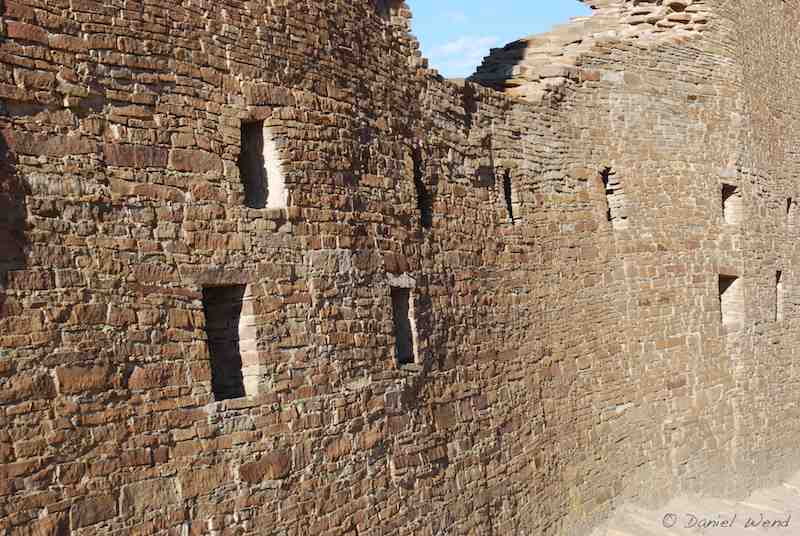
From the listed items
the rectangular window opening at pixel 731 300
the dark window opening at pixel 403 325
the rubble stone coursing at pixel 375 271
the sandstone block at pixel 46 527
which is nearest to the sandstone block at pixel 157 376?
the rubble stone coursing at pixel 375 271

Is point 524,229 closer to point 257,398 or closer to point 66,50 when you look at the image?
point 257,398

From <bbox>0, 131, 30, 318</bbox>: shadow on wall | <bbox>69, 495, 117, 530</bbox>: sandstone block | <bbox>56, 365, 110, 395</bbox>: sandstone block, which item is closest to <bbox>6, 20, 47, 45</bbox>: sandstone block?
<bbox>0, 131, 30, 318</bbox>: shadow on wall

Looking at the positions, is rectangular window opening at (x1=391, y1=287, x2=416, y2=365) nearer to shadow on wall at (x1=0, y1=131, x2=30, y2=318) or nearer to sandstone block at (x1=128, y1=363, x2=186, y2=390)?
sandstone block at (x1=128, y1=363, x2=186, y2=390)

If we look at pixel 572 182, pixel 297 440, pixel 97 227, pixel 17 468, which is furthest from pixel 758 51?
pixel 17 468

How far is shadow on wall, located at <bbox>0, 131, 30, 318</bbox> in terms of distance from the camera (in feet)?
16.6

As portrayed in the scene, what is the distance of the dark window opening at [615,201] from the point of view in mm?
12094

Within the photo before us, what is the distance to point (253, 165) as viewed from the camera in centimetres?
695

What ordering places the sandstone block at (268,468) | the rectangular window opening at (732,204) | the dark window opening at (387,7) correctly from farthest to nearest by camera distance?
the rectangular window opening at (732,204) < the dark window opening at (387,7) < the sandstone block at (268,468)

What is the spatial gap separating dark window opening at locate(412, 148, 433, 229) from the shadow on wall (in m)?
4.36

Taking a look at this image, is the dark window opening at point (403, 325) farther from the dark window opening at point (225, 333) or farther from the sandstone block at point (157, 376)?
the sandstone block at point (157, 376)

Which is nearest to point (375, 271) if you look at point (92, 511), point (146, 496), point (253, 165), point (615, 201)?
point (253, 165)

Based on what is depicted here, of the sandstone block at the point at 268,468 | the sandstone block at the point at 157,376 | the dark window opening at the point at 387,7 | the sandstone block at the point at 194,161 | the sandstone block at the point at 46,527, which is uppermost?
the dark window opening at the point at 387,7

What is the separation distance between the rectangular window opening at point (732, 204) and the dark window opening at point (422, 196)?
648cm

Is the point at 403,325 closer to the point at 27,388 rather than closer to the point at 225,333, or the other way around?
the point at 225,333
